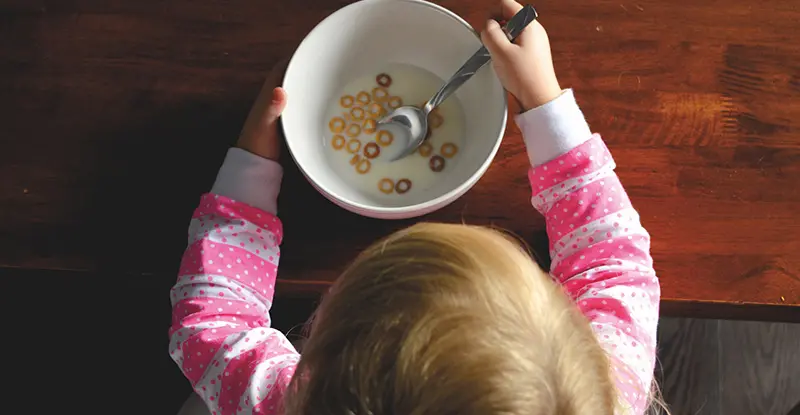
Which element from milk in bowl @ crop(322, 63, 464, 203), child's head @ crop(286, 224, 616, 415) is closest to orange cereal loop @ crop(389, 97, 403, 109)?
milk in bowl @ crop(322, 63, 464, 203)

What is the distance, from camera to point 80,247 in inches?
27.0

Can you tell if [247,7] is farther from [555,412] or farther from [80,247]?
[555,412]

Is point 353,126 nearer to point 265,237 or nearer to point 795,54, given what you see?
point 265,237

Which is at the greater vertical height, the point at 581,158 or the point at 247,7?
the point at 247,7

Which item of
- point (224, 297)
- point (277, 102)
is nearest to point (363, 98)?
point (277, 102)

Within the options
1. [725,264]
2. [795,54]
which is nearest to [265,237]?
[725,264]

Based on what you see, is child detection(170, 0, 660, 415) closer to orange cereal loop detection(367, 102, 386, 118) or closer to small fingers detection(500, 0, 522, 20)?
small fingers detection(500, 0, 522, 20)

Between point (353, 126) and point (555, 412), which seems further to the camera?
point (353, 126)

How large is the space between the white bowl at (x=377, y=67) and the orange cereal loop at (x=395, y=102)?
0.04 metres

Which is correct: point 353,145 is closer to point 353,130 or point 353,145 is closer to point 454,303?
point 353,130

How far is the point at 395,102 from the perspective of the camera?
28.7 inches

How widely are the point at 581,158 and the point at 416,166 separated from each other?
159 millimetres

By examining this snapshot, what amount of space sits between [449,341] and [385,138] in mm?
304

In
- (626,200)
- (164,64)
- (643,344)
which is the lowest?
(643,344)
